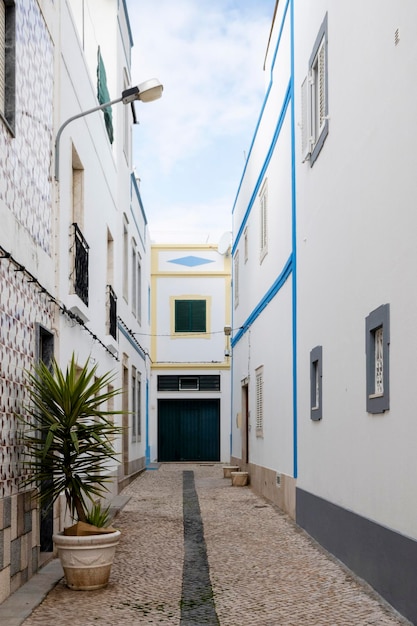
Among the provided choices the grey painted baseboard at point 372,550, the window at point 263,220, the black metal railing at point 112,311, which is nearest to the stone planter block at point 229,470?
the window at point 263,220

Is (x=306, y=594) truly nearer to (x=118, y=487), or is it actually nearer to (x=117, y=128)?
(x=118, y=487)

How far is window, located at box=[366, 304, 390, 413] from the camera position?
5.92m

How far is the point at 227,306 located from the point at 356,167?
66.5ft

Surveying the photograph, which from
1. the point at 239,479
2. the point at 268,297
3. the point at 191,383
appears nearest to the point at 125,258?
the point at 268,297

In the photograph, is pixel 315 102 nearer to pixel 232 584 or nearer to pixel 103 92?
pixel 103 92

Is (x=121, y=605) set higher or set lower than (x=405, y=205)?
lower

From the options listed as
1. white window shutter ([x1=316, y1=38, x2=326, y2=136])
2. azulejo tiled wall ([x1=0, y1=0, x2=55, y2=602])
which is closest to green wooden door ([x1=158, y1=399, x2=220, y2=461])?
white window shutter ([x1=316, y1=38, x2=326, y2=136])

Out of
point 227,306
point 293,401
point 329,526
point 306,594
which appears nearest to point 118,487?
point 293,401

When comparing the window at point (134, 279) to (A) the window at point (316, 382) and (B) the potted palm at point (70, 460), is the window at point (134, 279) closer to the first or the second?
(A) the window at point (316, 382)

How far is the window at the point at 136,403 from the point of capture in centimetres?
1917

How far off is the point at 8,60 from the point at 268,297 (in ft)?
26.1

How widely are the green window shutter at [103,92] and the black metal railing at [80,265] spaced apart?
10.8ft

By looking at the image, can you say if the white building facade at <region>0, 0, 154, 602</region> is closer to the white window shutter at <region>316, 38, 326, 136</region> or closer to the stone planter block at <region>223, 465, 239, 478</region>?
the white window shutter at <region>316, 38, 326, 136</region>

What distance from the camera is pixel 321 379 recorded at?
29.2 ft
